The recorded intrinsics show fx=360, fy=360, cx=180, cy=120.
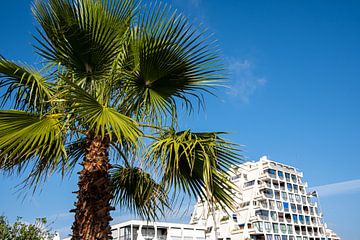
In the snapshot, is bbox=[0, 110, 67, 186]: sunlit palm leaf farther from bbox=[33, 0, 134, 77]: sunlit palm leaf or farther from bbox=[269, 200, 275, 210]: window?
bbox=[269, 200, 275, 210]: window

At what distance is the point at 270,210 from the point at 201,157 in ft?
212

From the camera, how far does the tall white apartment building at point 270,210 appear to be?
62.2 m

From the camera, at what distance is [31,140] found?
4109mm

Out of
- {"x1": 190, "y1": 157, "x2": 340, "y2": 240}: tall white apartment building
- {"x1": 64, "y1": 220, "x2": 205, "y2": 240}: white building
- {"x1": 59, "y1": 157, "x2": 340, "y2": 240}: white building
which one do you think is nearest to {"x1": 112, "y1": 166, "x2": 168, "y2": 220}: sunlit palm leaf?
{"x1": 64, "y1": 220, "x2": 205, "y2": 240}: white building

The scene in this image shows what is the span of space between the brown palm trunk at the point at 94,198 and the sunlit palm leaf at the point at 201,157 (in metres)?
0.65

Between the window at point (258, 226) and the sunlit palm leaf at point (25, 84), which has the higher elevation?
the window at point (258, 226)

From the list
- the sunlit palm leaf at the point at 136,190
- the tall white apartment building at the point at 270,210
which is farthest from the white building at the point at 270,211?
the sunlit palm leaf at the point at 136,190

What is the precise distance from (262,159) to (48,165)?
6845 centimetres

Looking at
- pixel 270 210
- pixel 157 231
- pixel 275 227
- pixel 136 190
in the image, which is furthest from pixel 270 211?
pixel 136 190

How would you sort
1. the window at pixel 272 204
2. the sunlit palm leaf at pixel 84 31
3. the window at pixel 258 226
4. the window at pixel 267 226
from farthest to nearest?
the window at pixel 272 204
the window at pixel 267 226
the window at pixel 258 226
the sunlit palm leaf at pixel 84 31

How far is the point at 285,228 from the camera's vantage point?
217ft

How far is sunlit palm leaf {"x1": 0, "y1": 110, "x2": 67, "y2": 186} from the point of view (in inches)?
160

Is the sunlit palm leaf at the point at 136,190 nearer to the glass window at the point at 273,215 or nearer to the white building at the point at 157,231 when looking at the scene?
the white building at the point at 157,231

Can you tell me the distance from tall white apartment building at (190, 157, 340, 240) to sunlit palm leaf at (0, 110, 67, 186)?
55.7m
